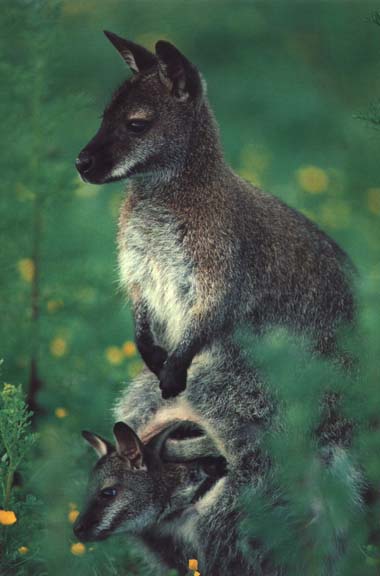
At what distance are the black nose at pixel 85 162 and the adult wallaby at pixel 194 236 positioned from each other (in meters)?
0.04

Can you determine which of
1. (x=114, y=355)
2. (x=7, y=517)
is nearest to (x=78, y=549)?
(x=7, y=517)

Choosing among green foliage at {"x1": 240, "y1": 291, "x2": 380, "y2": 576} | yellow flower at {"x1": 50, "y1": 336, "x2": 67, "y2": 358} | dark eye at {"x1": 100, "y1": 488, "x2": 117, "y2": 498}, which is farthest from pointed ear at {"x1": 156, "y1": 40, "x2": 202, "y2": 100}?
yellow flower at {"x1": 50, "y1": 336, "x2": 67, "y2": 358}

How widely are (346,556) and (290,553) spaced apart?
0.30 meters

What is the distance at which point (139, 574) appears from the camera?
5469 mm

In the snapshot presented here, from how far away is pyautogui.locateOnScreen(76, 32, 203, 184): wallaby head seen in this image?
4852 millimetres

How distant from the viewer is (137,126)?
4.91 meters

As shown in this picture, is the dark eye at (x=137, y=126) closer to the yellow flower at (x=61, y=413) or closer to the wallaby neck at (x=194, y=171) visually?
the wallaby neck at (x=194, y=171)

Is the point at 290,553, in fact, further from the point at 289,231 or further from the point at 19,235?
the point at 19,235

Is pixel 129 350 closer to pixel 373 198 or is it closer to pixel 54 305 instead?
pixel 54 305

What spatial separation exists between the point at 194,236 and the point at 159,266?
0.69 ft

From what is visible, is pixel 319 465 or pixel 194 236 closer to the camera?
pixel 319 465

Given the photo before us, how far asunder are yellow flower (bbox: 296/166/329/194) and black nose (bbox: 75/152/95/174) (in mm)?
3867

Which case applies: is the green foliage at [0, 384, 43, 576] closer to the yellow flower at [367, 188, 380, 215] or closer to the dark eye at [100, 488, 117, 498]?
the dark eye at [100, 488, 117, 498]

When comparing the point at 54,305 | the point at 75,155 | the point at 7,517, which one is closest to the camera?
the point at 7,517
